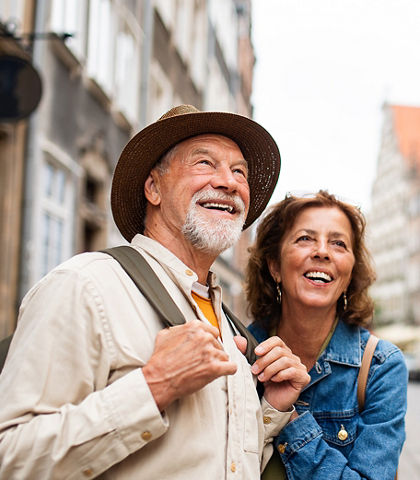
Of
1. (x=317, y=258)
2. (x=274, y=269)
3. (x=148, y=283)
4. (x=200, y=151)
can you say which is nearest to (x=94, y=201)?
(x=274, y=269)

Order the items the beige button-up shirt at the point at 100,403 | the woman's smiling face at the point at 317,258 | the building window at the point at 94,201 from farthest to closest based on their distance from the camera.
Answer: the building window at the point at 94,201 < the woman's smiling face at the point at 317,258 < the beige button-up shirt at the point at 100,403

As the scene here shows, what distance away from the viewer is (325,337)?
3295 mm

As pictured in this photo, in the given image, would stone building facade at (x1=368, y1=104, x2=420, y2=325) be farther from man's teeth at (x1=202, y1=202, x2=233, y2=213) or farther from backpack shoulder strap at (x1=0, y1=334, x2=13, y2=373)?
backpack shoulder strap at (x1=0, y1=334, x2=13, y2=373)

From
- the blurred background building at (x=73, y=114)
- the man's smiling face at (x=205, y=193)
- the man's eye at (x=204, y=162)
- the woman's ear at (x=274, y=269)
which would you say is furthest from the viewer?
the blurred background building at (x=73, y=114)

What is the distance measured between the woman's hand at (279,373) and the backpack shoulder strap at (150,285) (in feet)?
1.45

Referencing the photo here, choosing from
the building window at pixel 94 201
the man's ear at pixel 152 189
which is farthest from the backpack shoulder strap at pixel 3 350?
the building window at pixel 94 201

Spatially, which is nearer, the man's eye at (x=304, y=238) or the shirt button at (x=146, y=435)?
the shirt button at (x=146, y=435)

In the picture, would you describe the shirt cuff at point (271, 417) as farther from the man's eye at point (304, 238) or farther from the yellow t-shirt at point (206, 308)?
Answer: the man's eye at point (304, 238)

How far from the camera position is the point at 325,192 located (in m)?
3.42

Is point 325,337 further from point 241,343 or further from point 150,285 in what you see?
point 150,285

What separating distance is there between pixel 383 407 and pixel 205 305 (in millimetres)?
816

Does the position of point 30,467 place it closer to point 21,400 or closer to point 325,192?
point 21,400

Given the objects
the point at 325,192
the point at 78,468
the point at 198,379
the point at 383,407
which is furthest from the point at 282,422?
the point at 325,192

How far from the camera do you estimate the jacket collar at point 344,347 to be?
309 centimetres
